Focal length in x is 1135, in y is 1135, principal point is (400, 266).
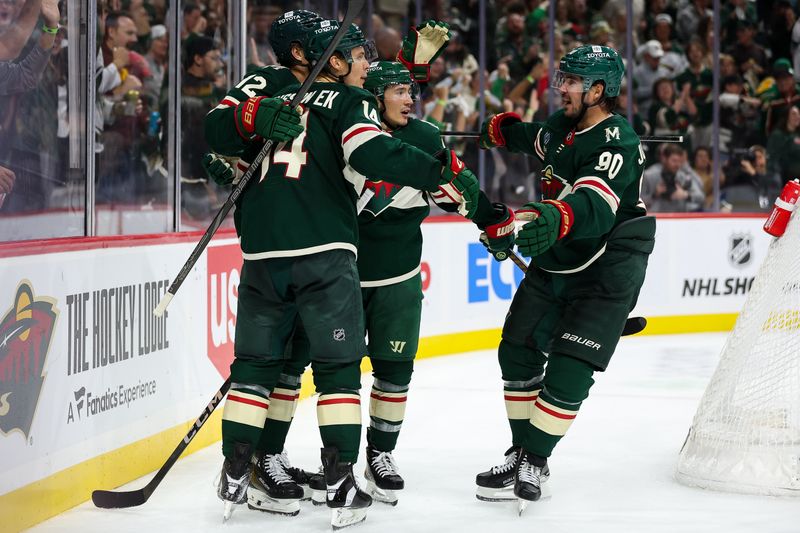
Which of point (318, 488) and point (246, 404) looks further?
point (318, 488)

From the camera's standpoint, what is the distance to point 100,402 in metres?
3.34

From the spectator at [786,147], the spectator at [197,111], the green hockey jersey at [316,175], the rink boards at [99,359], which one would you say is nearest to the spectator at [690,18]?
the spectator at [786,147]

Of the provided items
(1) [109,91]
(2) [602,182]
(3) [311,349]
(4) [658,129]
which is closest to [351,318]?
(3) [311,349]

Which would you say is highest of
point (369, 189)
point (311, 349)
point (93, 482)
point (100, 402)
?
point (369, 189)

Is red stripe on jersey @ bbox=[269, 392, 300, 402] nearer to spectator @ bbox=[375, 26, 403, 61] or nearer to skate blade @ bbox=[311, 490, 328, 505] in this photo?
skate blade @ bbox=[311, 490, 328, 505]

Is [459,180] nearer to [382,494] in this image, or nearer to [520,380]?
[520,380]

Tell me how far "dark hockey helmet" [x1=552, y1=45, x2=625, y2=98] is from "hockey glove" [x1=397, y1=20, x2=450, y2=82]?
535 millimetres

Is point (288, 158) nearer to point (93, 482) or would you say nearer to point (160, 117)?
point (93, 482)

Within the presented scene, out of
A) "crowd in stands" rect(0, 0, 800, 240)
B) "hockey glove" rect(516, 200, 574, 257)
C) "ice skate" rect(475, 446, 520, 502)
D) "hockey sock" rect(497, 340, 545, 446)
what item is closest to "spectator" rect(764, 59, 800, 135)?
"crowd in stands" rect(0, 0, 800, 240)

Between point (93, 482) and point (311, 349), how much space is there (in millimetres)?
866

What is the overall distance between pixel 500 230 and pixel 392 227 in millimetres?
350

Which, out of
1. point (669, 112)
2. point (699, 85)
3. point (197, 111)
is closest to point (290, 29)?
point (197, 111)

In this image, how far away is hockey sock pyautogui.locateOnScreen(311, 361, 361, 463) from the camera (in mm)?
2922

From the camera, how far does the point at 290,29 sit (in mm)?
2982
